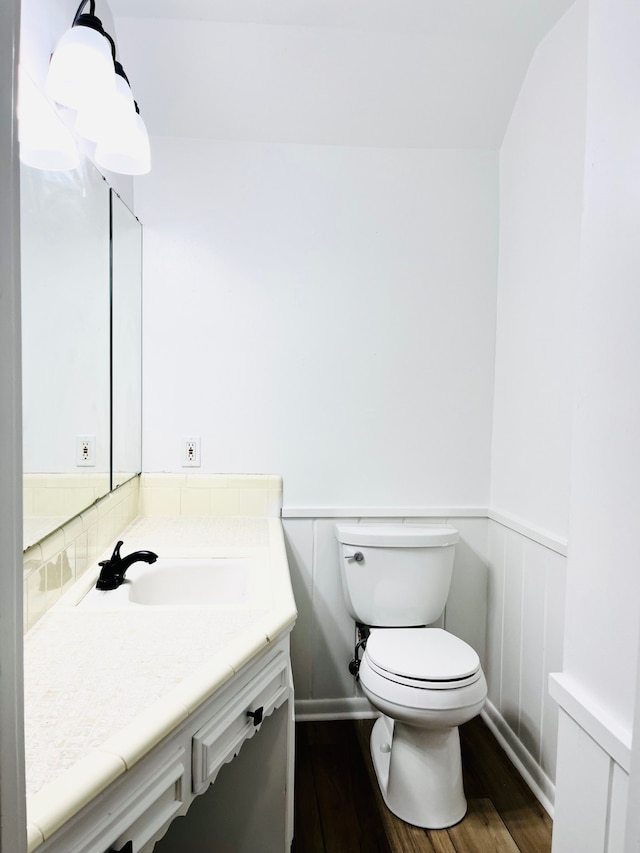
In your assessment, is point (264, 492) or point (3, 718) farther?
point (264, 492)

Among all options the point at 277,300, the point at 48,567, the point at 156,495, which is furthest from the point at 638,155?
the point at 156,495

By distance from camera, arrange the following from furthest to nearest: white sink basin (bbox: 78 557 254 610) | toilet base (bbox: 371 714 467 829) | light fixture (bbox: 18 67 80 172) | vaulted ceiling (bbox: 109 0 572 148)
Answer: vaulted ceiling (bbox: 109 0 572 148), toilet base (bbox: 371 714 467 829), white sink basin (bbox: 78 557 254 610), light fixture (bbox: 18 67 80 172)

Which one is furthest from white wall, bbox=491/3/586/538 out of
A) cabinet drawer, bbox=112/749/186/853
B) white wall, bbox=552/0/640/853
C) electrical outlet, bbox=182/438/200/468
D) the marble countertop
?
cabinet drawer, bbox=112/749/186/853

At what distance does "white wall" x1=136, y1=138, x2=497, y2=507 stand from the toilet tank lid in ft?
0.52

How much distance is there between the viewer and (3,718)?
0.36 meters

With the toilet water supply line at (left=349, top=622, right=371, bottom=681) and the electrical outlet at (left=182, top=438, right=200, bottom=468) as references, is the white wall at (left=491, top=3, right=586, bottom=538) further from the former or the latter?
the electrical outlet at (left=182, top=438, right=200, bottom=468)

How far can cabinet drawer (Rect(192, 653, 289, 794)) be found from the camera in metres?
0.86

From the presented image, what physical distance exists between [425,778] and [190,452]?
1.32 m

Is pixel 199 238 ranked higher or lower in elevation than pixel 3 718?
higher

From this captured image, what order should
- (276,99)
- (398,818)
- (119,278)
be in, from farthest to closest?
(276,99) → (119,278) → (398,818)

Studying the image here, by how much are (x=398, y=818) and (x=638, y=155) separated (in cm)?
178

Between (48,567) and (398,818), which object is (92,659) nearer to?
(48,567)

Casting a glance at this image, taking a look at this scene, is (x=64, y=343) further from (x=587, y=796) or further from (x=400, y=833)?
(x=400, y=833)

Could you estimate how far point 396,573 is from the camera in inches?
75.4
